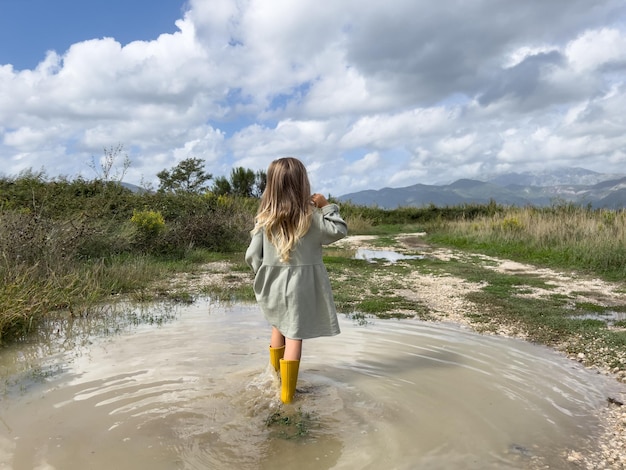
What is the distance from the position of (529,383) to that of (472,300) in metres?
3.66

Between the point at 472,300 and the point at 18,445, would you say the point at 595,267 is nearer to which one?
the point at 472,300

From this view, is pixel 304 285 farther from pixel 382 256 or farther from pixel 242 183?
pixel 242 183

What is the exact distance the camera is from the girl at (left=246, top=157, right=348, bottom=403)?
3.45 metres

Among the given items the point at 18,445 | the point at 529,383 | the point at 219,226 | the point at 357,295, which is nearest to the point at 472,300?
the point at 357,295

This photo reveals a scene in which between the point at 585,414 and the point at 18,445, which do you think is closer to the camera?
the point at 18,445

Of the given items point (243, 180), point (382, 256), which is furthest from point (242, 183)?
point (382, 256)

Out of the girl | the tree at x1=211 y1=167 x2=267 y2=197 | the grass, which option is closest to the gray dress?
the girl

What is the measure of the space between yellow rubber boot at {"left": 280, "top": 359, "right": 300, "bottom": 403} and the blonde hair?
77 centimetres

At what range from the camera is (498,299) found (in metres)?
7.50

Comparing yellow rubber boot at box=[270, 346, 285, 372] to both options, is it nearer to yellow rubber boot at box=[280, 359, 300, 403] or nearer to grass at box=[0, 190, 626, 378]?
yellow rubber boot at box=[280, 359, 300, 403]

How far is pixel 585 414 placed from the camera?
10.8 feet

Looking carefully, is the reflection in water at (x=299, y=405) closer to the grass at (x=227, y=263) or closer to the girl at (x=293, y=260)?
the girl at (x=293, y=260)

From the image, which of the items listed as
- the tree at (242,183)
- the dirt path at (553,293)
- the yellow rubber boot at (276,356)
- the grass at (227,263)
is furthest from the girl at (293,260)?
the tree at (242,183)

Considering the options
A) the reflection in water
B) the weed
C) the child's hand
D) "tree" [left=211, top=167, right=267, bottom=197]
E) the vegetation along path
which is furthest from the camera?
"tree" [left=211, top=167, right=267, bottom=197]
